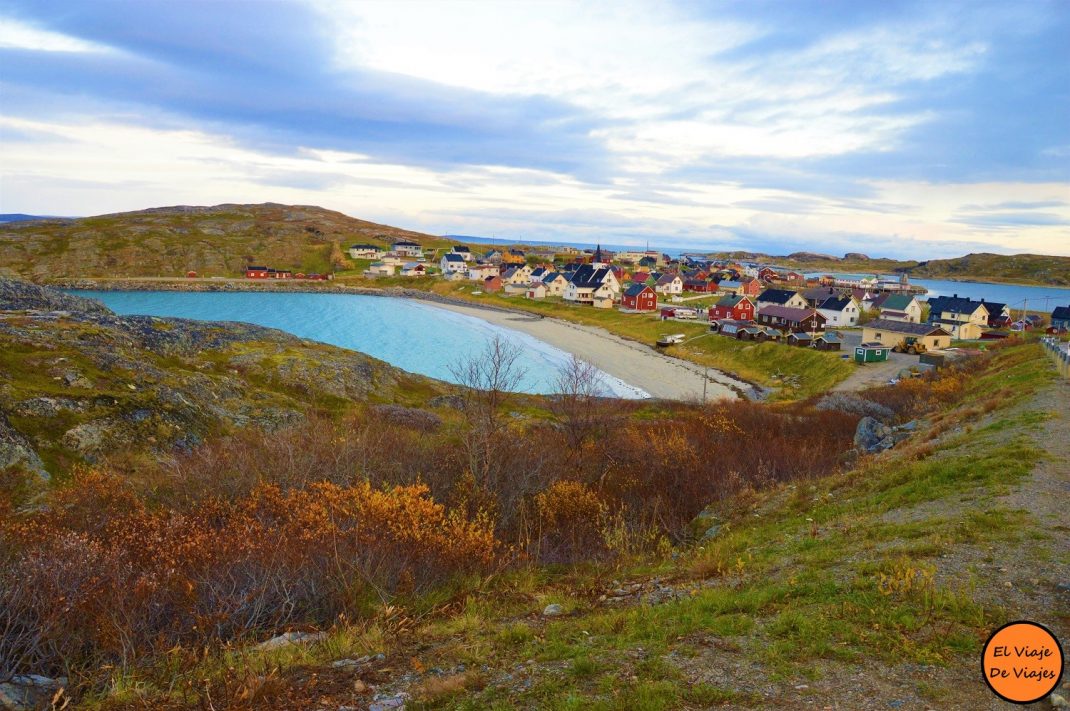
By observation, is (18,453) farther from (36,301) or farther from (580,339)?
(580,339)

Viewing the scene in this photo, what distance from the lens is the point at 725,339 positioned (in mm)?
74312

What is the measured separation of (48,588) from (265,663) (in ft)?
9.73

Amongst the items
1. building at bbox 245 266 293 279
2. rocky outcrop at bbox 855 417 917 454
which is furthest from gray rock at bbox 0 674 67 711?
building at bbox 245 266 293 279

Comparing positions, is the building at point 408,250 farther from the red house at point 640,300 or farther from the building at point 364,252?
the red house at point 640,300

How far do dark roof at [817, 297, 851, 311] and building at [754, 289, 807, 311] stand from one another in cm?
332

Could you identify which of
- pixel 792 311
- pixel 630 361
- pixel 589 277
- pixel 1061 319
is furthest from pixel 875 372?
pixel 589 277

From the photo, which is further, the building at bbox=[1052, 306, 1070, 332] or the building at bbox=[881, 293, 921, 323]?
the building at bbox=[881, 293, 921, 323]

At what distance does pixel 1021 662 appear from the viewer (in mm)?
3422

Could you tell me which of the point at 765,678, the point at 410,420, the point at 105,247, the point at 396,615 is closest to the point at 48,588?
the point at 396,615

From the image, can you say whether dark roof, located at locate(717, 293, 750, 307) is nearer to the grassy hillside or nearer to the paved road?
the paved road

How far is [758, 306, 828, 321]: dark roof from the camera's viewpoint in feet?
260

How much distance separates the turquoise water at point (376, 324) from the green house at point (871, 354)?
24149mm

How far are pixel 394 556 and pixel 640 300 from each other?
9811 centimetres

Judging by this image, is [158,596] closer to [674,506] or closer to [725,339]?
[674,506]
